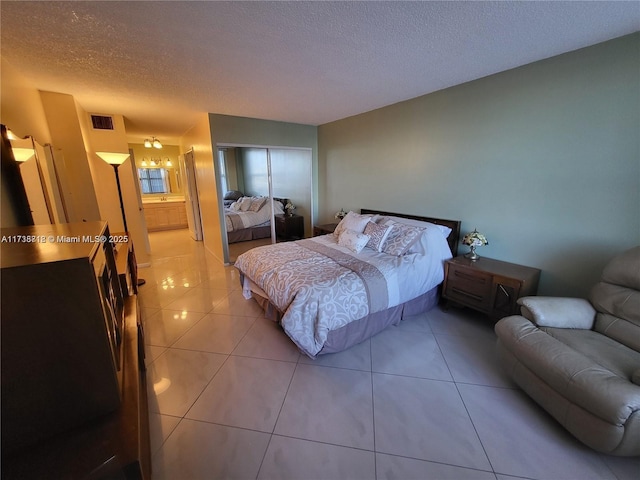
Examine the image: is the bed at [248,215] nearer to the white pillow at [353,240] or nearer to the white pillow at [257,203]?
the white pillow at [257,203]

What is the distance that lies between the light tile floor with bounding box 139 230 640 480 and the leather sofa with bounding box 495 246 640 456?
203 millimetres

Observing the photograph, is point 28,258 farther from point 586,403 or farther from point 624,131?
point 624,131

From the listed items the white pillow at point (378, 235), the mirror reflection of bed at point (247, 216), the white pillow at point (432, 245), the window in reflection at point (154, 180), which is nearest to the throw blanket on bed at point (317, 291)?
the white pillow at point (378, 235)

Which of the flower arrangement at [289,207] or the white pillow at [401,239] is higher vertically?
the flower arrangement at [289,207]

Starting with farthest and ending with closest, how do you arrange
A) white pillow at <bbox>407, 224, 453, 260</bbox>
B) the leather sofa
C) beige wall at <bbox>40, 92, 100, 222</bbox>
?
beige wall at <bbox>40, 92, 100, 222</bbox> → white pillow at <bbox>407, 224, 453, 260</bbox> → the leather sofa

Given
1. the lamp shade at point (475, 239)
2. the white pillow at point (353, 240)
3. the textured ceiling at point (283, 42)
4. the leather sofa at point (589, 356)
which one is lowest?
the leather sofa at point (589, 356)

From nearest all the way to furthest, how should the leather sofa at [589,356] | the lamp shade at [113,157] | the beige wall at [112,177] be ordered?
the leather sofa at [589,356] → the lamp shade at [113,157] → the beige wall at [112,177]

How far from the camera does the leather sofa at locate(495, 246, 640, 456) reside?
4.04ft

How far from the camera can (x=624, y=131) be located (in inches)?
75.2

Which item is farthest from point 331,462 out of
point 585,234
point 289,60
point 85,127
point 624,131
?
point 85,127

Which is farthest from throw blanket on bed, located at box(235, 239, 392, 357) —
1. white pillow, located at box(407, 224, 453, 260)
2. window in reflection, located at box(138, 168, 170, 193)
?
window in reflection, located at box(138, 168, 170, 193)

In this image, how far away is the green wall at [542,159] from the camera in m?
1.94

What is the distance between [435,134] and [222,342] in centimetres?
334

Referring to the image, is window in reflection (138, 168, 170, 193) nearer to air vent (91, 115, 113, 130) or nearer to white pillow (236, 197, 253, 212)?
white pillow (236, 197, 253, 212)
